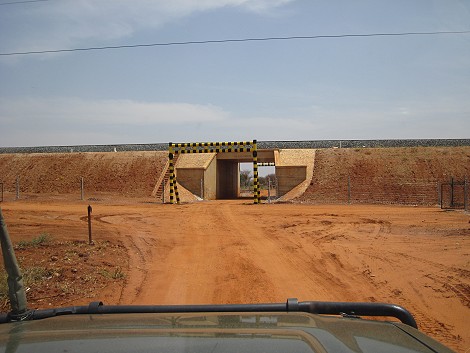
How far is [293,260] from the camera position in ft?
33.8

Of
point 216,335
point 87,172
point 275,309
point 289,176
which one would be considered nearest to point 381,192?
point 289,176

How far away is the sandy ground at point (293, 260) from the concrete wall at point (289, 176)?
14.7 metres

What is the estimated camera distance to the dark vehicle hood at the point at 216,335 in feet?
7.28

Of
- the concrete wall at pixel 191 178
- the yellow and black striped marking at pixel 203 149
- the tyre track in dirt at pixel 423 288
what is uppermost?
the yellow and black striped marking at pixel 203 149

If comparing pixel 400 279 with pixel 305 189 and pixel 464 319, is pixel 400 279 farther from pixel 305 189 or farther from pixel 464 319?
pixel 305 189

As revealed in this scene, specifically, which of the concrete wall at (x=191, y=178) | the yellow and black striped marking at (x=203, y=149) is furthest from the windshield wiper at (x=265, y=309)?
the concrete wall at (x=191, y=178)

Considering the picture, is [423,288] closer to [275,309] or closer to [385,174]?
[275,309]

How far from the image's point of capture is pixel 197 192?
32375mm

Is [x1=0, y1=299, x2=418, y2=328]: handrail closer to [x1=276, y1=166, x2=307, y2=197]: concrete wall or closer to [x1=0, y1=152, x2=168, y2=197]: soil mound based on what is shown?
[x1=0, y1=152, x2=168, y2=197]: soil mound

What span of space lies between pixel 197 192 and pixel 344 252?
21885 millimetres

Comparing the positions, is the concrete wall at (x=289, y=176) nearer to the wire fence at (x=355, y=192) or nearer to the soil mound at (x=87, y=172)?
the wire fence at (x=355, y=192)

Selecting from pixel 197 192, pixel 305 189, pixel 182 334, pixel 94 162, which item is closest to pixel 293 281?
pixel 182 334

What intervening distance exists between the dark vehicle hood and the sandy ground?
375cm

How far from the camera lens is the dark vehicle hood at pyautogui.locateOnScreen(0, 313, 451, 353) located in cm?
222
